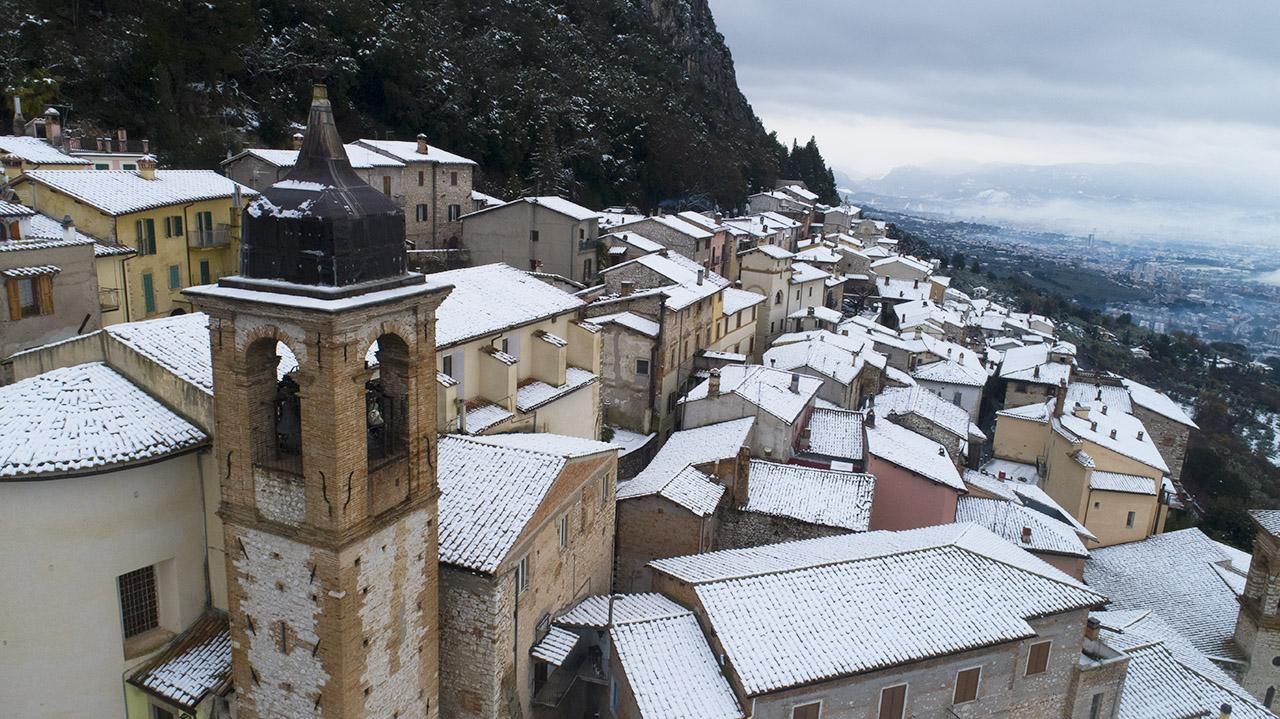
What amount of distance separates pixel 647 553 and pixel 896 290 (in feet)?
163

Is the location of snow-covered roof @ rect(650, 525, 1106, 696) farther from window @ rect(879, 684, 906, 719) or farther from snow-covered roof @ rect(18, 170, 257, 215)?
snow-covered roof @ rect(18, 170, 257, 215)

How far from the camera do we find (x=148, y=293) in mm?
26875

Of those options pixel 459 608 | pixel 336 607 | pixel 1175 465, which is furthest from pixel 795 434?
pixel 1175 465

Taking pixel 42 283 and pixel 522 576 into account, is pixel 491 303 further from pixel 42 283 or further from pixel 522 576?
pixel 42 283

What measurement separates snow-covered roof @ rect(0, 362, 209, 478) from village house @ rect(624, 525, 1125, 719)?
9023 millimetres

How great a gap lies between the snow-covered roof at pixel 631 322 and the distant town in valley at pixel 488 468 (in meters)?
0.18

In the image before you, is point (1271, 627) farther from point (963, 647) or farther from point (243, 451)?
point (243, 451)

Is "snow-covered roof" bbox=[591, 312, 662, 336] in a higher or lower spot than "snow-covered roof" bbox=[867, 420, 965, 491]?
higher

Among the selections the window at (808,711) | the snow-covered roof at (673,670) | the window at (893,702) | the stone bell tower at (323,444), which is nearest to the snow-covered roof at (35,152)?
the stone bell tower at (323,444)

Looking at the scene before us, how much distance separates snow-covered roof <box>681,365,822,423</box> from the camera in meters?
28.7

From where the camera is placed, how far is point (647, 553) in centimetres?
2219

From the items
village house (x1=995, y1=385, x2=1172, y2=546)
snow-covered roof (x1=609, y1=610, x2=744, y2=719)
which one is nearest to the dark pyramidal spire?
snow-covered roof (x1=609, y1=610, x2=744, y2=719)

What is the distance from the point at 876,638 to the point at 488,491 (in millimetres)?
8249

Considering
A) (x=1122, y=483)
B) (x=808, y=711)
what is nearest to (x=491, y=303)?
(x=808, y=711)
